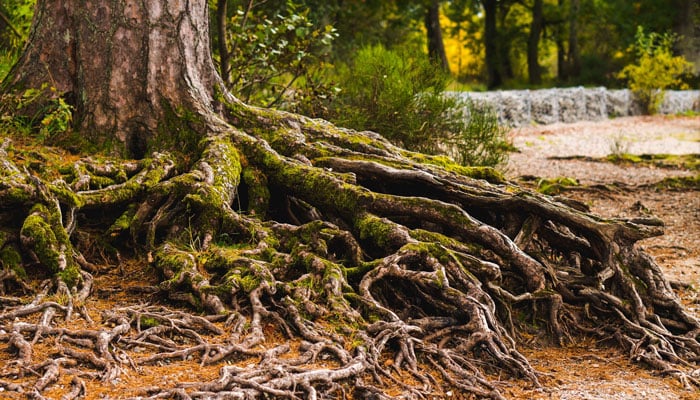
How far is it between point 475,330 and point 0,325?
302 cm

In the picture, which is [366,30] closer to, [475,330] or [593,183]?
[593,183]

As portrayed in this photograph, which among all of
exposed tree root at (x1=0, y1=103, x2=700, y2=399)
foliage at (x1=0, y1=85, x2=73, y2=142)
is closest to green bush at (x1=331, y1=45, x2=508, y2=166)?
exposed tree root at (x1=0, y1=103, x2=700, y2=399)

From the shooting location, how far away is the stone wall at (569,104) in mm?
23031

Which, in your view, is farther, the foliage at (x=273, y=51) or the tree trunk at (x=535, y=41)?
the tree trunk at (x=535, y=41)

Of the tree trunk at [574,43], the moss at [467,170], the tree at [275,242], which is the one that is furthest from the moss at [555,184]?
the tree trunk at [574,43]

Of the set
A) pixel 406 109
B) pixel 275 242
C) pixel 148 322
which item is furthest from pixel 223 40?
pixel 148 322

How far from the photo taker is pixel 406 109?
1125cm

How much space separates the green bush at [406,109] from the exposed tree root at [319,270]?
3911 millimetres

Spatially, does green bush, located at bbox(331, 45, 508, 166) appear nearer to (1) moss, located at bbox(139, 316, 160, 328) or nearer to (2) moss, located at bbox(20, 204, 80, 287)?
(2) moss, located at bbox(20, 204, 80, 287)

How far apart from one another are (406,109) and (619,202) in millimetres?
3554

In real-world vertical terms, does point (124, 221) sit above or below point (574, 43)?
below

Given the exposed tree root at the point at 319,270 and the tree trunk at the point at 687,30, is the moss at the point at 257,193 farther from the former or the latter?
the tree trunk at the point at 687,30

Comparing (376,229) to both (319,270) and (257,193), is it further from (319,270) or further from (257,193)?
(257,193)

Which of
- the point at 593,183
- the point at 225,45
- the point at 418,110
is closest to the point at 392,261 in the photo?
the point at 225,45
